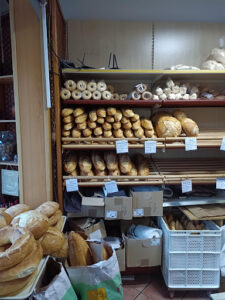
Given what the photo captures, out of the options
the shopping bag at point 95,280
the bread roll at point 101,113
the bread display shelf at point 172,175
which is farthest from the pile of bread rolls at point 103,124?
the shopping bag at point 95,280

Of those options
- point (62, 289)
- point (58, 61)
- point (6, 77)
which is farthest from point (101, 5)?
point (62, 289)

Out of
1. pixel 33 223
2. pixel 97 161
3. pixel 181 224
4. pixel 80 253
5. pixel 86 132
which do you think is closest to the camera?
pixel 33 223

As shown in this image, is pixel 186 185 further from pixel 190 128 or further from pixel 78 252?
pixel 78 252

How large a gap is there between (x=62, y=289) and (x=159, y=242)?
1.00m

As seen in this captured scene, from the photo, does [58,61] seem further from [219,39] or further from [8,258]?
[219,39]

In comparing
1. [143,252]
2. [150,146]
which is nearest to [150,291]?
[143,252]

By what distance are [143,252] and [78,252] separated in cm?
73

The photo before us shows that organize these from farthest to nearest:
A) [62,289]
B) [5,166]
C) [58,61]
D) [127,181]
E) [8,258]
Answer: [5,166] → [127,181] → [58,61] → [62,289] → [8,258]

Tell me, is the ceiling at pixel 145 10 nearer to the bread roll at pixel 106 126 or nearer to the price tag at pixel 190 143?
the bread roll at pixel 106 126

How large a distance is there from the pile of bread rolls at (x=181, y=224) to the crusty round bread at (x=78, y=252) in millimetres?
847

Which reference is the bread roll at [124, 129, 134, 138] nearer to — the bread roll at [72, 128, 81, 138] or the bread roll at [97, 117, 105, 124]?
the bread roll at [97, 117, 105, 124]

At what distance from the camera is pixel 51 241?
1.21 m

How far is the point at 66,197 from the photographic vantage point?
6.02 ft

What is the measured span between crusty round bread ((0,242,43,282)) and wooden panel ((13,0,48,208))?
2.31ft
